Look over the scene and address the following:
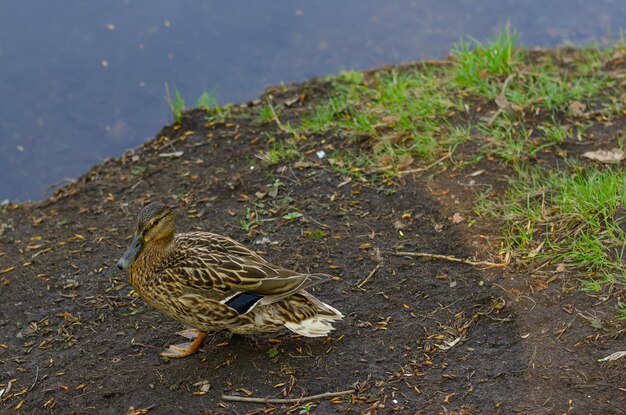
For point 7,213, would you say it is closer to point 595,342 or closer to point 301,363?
point 301,363

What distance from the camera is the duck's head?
184 inches

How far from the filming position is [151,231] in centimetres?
468

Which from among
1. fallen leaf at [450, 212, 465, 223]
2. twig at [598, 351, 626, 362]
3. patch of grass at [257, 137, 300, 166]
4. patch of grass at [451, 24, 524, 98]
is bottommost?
twig at [598, 351, 626, 362]

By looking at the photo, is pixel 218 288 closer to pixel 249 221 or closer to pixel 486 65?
pixel 249 221

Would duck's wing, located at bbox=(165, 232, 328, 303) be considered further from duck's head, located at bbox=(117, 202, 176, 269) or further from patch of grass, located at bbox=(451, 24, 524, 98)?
patch of grass, located at bbox=(451, 24, 524, 98)

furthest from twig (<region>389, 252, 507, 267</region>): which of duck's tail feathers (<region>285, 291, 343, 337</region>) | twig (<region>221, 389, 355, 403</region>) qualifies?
twig (<region>221, 389, 355, 403</region>)

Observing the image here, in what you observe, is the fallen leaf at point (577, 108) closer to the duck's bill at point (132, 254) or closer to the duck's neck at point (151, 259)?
A: the duck's neck at point (151, 259)

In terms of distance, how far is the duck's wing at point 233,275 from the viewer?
4496 millimetres

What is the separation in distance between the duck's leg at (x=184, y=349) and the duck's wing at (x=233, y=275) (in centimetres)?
35

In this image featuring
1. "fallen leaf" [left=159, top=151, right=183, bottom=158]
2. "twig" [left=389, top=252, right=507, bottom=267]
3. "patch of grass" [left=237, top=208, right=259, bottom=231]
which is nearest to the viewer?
"twig" [left=389, top=252, right=507, bottom=267]

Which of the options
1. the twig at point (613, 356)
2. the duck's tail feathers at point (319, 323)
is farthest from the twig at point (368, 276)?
the twig at point (613, 356)

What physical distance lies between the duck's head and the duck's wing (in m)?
0.15

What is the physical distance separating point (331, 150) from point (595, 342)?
9.13 ft

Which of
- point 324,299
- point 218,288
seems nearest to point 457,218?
point 324,299
